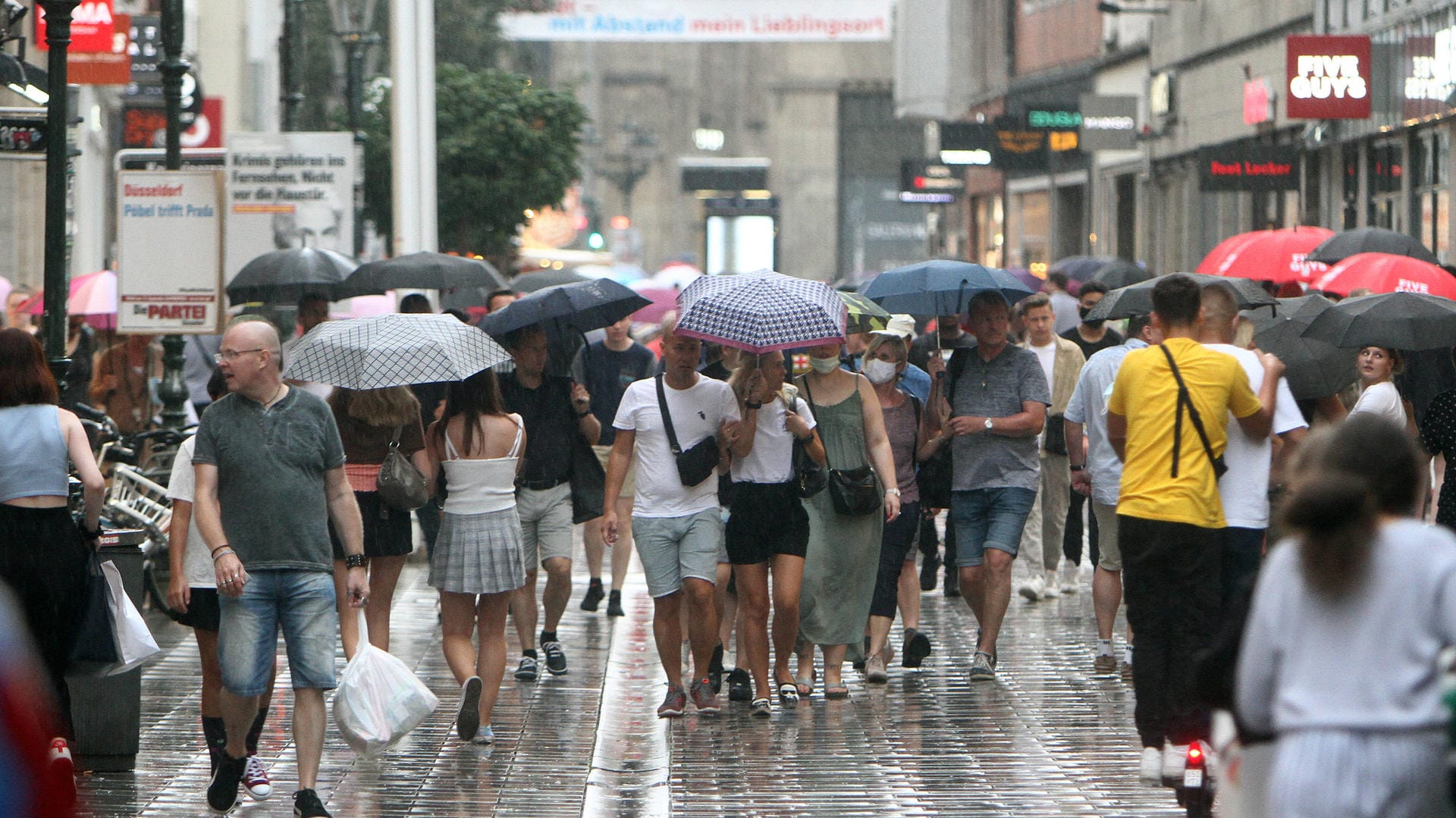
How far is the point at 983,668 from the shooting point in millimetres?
10328

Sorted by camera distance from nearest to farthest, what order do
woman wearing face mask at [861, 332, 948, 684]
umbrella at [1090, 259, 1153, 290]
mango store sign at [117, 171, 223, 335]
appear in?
woman wearing face mask at [861, 332, 948, 684], mango store sign at [117, 171, 223, 335], umbrella at [1090, 259, 1153, 290]

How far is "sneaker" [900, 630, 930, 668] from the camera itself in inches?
424

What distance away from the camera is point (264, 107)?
47469 mm

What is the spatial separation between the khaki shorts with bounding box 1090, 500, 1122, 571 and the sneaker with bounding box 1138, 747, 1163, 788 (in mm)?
2940

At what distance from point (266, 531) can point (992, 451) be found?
4.26 m

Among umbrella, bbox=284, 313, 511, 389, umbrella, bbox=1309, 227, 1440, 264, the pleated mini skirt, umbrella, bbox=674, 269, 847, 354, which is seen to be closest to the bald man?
umbrella, bbox=284, 313, 511, 389

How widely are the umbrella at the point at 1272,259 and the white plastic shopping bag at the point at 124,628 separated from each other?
32.9ft

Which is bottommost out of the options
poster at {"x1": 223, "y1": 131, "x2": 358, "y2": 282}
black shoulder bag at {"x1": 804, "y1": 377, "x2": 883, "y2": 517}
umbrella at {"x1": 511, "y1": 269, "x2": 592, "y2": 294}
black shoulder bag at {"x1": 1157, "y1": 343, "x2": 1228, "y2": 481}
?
black shoulder bag at {"x1": 804, "y1": 377, "x2": 883, "y2": 517}

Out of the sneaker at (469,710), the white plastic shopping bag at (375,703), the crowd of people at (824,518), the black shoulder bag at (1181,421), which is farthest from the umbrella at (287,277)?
the black shoulder bag at (1181,421)

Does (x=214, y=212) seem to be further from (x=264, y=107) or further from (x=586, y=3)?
(x=264, y=107)

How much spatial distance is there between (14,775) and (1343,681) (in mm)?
2401

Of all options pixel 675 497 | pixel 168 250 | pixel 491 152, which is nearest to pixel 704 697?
pixel 675 497

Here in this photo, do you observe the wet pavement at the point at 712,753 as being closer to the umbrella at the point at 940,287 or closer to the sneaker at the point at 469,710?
the sneaker at the point at 469,710

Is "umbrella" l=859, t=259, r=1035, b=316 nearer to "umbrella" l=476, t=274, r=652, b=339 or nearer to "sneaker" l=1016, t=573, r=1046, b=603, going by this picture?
"umbrella" l=476, t=274, r=652, b=339
